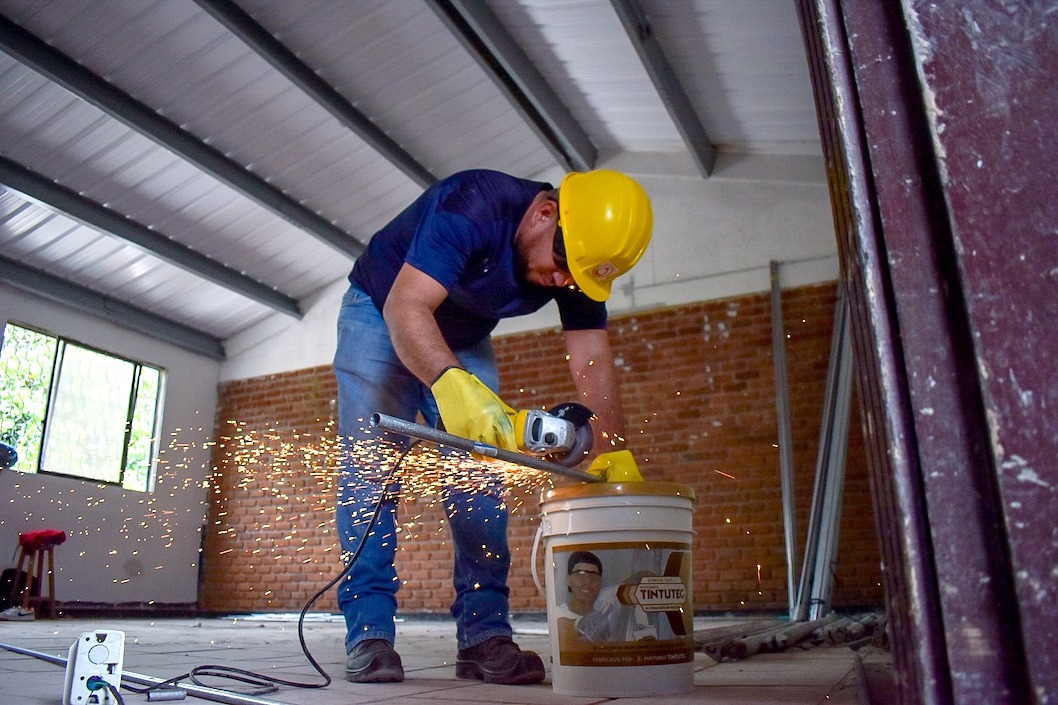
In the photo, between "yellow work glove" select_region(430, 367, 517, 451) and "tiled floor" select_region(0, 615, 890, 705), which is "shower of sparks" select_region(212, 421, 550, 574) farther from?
"yellow work glove" select_region(430, 367, 517, 451)

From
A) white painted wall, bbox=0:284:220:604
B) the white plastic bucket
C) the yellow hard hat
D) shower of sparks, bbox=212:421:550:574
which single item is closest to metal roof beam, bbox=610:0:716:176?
shower of sparks, bbox=212:421:550:574

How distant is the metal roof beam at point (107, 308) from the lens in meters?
5.86

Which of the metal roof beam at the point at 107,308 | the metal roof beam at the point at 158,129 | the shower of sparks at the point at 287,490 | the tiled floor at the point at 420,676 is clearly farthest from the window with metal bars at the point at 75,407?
the tiled floor at the point at 420,676

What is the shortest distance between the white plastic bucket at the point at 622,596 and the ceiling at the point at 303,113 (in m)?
3.63

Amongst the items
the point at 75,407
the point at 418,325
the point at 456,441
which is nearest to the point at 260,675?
→ the point at 456,441

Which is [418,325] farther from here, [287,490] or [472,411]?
[287,490]

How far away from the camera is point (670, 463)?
18.6 feet

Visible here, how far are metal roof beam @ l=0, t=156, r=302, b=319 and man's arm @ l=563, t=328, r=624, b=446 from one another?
14.6 ft

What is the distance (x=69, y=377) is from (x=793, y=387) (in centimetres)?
528

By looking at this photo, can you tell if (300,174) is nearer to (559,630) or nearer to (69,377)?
(69,377)

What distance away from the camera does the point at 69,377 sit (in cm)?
618

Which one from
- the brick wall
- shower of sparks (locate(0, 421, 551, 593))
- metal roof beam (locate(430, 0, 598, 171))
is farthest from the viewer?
shower of sparks (locate(0, 421, 551, 593))

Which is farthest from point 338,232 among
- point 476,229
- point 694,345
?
point 476,229

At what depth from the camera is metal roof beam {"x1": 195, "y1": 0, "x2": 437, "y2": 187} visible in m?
4.54
